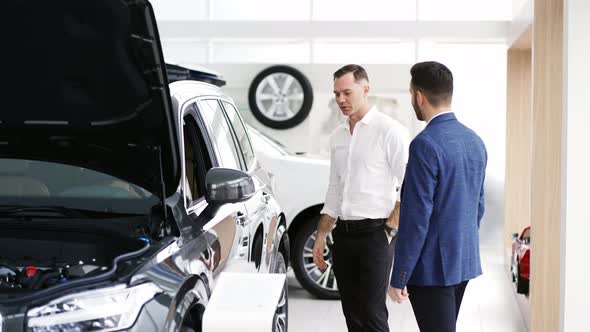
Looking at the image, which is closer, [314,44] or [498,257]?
[498,257]

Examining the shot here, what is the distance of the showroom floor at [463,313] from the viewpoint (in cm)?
695

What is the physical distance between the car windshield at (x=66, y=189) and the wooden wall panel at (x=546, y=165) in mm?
2562

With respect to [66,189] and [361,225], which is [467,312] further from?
[66,189]

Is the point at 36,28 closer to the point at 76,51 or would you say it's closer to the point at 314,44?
the point at 76,51

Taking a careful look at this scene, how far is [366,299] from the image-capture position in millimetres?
4871

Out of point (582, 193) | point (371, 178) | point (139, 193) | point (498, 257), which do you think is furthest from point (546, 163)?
point (498, 257)

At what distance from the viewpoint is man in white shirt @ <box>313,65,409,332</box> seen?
15.9 feet

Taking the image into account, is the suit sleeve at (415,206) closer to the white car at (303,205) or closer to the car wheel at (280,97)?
the white car at (303,205)

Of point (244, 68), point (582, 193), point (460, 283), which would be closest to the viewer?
point (460, 283)

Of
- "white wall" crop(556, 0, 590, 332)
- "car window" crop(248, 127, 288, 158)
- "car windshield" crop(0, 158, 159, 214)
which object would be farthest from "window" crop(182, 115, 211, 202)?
"car window" crop(248, 127, 288, 158)

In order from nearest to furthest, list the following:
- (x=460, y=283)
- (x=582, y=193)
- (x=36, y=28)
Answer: (x=36, y=28)
(x=460, y=283)
(x=582, y=193)

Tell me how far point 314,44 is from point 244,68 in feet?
3.28

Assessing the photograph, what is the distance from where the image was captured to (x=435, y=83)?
12.6 feet

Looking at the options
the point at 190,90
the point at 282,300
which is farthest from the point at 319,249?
the point at 190,90
